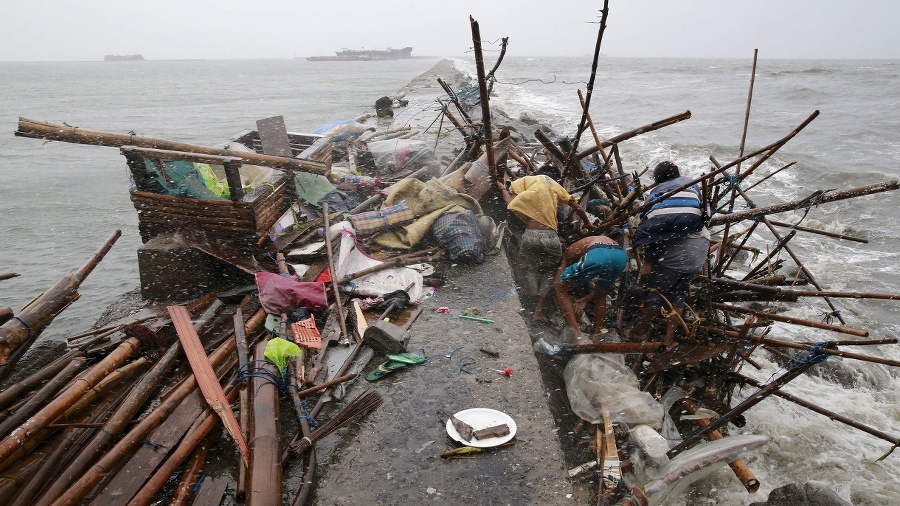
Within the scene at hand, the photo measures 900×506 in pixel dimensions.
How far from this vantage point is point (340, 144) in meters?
11.5

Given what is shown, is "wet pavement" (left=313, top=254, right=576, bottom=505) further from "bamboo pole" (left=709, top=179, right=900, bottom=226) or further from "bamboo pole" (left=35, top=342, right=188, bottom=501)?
"bamboo pole" (left=709, top=179, right=900, bottom=226)

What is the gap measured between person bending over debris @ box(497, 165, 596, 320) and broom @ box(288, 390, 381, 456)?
2529mm

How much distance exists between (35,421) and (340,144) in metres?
9.02

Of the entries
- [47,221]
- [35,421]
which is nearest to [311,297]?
→ [35,421]

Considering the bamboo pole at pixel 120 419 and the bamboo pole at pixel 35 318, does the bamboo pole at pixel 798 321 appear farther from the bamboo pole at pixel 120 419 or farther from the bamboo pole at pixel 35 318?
the bamboo pole at pixel 35 318

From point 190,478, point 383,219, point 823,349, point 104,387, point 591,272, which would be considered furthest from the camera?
point 383,219

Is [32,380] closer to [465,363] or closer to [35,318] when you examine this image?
[35,318]


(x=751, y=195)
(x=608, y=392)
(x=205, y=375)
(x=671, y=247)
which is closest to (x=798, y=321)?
(x=671, y=247)

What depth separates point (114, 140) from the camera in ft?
16.6

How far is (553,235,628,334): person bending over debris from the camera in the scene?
486 cm

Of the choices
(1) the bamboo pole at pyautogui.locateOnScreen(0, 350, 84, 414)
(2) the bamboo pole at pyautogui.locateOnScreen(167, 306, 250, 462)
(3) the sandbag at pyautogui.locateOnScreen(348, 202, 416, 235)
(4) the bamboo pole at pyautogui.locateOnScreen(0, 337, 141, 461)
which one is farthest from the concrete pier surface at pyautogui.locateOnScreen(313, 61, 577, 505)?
(1) the bamboo pole at pyautogui.locateOnScreen(0, 350, 84, 414)

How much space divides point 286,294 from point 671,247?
3.85 m

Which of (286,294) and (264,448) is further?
(286,294)

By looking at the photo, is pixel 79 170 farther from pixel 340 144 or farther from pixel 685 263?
pixel 685 263
